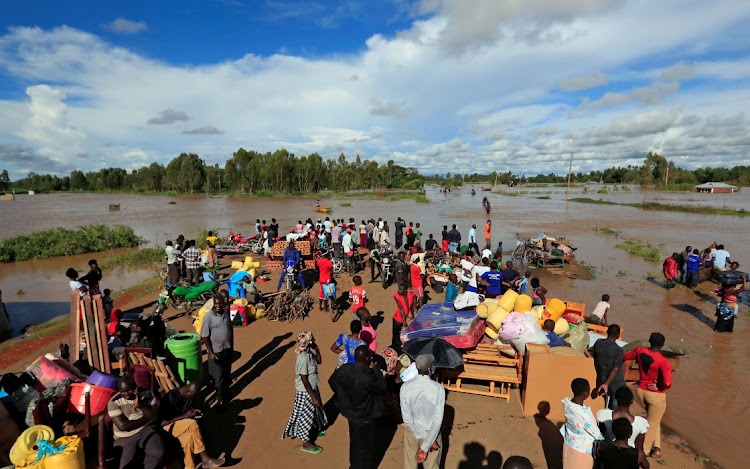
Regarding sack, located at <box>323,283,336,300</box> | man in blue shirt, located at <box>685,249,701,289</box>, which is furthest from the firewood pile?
man in blue shirt, located at <box>685,249,701,289</box>

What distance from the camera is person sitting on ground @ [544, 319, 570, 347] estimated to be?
19.7 feet

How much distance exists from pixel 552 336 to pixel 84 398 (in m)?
6.55

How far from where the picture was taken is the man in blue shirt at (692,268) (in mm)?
11914

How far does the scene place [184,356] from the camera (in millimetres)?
5543

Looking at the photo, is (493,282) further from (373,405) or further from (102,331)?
(102,331)

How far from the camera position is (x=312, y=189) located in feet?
260

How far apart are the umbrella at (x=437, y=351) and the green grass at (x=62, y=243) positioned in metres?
22.6

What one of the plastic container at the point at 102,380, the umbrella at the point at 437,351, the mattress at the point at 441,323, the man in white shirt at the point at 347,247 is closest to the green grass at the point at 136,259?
the man in white shirt at the point at 347,247

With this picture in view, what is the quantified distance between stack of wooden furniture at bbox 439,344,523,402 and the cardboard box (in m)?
0.28

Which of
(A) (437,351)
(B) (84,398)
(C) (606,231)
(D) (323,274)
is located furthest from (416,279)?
(C) (606,231)

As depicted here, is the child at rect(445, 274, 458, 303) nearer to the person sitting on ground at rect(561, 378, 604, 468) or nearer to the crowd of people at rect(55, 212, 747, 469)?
the crowd of people at rect(55, 212, 747, 469)

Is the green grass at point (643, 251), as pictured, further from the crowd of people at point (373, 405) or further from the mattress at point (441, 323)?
the mattress at point (441, 323)

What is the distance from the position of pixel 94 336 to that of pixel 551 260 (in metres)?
14.8

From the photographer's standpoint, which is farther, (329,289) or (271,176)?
(271,176)
